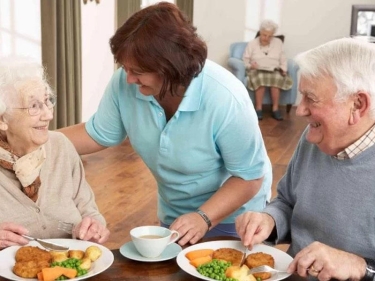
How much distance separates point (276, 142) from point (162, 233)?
5260 millimetres

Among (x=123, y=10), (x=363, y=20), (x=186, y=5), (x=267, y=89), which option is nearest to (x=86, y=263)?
(x=123, y=10)

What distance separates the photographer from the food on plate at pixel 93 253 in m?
1.73

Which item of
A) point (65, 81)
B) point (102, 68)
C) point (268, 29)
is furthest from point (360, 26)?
point (65, 81)

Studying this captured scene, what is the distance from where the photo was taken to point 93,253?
5.70ft

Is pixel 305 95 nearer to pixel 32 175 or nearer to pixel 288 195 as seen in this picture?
pixel 288 195

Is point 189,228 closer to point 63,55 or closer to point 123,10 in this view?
point 63,55

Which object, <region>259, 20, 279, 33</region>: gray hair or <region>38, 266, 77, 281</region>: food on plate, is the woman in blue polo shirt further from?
<region>259, 20, 279, 33</region>: gray hair

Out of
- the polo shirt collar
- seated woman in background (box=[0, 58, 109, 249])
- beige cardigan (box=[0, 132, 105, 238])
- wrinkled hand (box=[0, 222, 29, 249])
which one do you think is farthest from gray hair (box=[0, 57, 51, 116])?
the polo shirt collar

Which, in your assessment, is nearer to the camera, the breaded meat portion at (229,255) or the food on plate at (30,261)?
the food on plate at (30,261)

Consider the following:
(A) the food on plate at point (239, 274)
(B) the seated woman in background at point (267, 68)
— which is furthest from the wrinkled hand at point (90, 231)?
(B) the seated woman in background at point (267, 68)

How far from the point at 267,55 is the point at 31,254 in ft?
23.2

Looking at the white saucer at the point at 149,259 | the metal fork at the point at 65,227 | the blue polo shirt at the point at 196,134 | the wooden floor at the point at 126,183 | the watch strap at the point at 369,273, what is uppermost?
the blue polo shirt at the point at 196,134

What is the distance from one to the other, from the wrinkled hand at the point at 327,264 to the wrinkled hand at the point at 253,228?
0.72 feet

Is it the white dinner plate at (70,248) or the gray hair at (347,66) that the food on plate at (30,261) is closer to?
the white dinner plate at (70,248)
